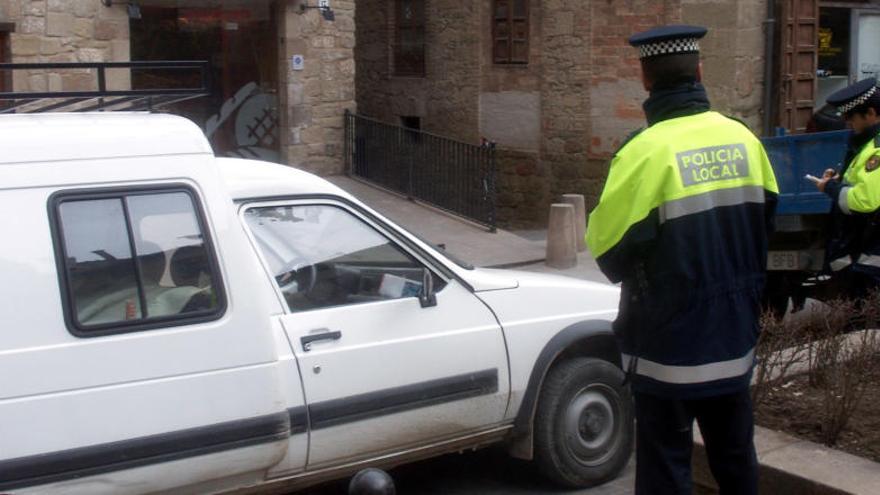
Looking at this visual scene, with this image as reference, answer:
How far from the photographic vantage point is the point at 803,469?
470cm

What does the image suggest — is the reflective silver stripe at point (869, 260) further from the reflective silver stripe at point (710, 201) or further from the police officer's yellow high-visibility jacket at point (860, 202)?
the reflective silver stripe at point (710, 201)

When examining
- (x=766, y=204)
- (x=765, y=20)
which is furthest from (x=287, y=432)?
(x=765, y=20)

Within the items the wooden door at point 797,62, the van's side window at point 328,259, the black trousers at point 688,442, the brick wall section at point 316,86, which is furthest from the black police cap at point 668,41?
the wooden door at point 797,62

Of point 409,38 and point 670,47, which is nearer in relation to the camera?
point 670,47

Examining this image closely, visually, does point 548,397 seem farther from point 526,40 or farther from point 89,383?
point 526,40

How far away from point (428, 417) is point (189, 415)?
3.84ft

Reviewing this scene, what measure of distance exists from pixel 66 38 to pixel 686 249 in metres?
10.9

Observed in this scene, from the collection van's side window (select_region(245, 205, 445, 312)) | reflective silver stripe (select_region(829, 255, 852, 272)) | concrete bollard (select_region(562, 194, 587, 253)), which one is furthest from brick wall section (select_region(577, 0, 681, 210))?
van's side window (select_region(245, 205, 445, 312))

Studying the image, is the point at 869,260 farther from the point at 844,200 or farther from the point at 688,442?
the point at 688,442

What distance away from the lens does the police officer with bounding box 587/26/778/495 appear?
378 centimetres

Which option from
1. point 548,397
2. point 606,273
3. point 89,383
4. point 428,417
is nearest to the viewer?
point 606,273

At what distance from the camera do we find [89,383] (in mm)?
4254

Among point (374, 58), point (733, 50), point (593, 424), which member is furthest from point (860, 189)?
point (374, 58)

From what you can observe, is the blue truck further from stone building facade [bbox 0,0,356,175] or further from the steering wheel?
stone building facade [bbox 0,0,356,175]
